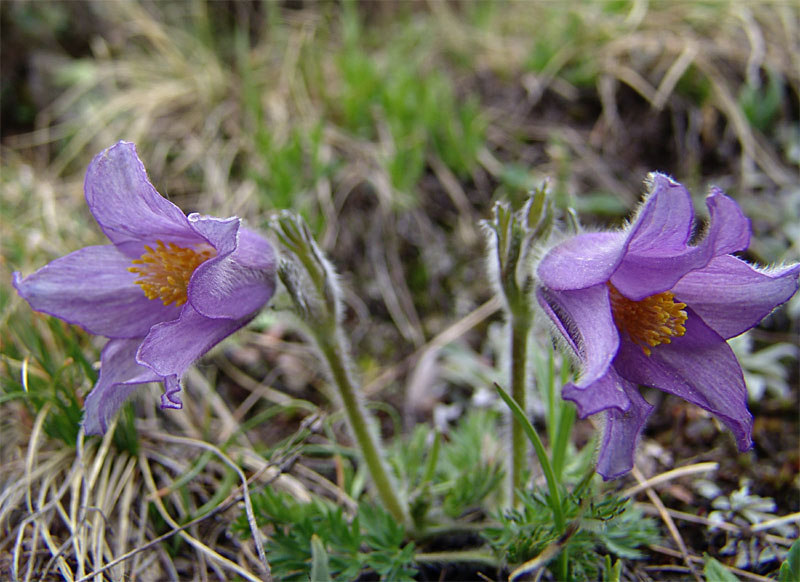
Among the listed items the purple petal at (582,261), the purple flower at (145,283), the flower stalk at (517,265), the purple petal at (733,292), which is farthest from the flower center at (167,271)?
the purple petal at (733,292)

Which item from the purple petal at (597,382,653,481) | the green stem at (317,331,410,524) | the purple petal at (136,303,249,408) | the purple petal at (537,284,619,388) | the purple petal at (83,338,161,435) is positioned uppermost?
the purple petal at (136,303,249,408)

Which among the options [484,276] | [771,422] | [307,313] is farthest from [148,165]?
[771,422]

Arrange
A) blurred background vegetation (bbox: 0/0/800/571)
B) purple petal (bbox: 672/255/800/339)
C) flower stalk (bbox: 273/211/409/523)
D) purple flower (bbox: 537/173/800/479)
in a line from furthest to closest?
blurred background vegetation (bbox: 0/0/800/571)
flower stalk (bbox: 273/211/409/523)
purple petal (bbox: 672/255/800/339)
purple flower (bbox: 537/173/800/479)

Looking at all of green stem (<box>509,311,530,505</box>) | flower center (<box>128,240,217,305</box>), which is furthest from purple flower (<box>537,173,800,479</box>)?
flower center (<box>128,240,217,305</box>)

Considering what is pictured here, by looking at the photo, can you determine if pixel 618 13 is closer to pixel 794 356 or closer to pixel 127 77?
pixel 794 356

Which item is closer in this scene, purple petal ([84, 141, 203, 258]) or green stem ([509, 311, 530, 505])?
purple petal ([84, 141, 203, 258])

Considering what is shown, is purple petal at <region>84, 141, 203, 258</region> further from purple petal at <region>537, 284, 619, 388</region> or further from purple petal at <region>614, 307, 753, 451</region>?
purple petal at <region>614, 307, 753, 451</region>

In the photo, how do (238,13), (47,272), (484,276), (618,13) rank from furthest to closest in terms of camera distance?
(238,13) < (618,13) < (484,276) < (47,272)
